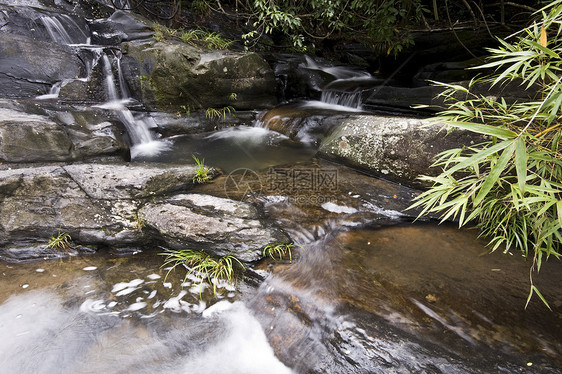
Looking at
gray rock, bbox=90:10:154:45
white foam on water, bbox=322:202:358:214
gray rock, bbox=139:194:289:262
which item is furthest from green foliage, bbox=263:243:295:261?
gray rock, bbox=90:10:154:45

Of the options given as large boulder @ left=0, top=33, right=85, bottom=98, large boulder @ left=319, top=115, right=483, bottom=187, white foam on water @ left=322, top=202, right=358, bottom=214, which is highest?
large boulder @ left=0, top=33, right=85, bottom=98

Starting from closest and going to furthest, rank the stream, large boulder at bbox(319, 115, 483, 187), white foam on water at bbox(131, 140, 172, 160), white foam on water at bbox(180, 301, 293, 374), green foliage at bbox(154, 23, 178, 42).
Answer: the stream, white foam on water at bbox(180, 301, 293, 374), large boulder at bbox(319, 115, 483, 187), white foam on water at bbox(131, 140, 172, 160), green foliage at bbox(154, 23, 178, 42)

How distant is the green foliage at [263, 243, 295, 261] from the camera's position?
9.73 feet

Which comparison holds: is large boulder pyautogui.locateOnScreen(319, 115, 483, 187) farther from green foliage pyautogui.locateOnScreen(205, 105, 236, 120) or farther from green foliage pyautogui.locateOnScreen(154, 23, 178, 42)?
green foliage pyautogui.locateOnScreen(154, 23, 178, 42)

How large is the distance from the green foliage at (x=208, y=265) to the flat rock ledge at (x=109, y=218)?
8cm

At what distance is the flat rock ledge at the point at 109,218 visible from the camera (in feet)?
9.98

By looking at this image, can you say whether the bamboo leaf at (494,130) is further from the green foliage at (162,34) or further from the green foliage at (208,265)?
the green foliage at (162,34)

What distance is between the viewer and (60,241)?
3.14 meters

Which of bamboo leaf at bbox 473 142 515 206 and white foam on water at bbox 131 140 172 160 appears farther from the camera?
white foam on water at bbox 131 140 172 160

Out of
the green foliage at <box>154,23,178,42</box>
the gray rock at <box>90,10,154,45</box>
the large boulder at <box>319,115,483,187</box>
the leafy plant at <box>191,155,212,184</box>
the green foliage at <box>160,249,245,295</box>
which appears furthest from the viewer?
the gray rock at <box>90,10,154,45</box>

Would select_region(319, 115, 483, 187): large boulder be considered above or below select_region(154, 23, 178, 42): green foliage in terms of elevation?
below

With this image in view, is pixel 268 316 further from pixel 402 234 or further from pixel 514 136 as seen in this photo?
pixel 514 136

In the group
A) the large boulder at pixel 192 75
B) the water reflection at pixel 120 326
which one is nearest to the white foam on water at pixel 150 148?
the large boulder at pixel 192 75

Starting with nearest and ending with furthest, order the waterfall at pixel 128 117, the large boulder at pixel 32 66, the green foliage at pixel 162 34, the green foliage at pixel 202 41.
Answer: the waterfall at pixel 128 117 < the large boulder at pixel 32 66 < the green foliage at pixel 162 34 < the green foliage at pixel 202 41
